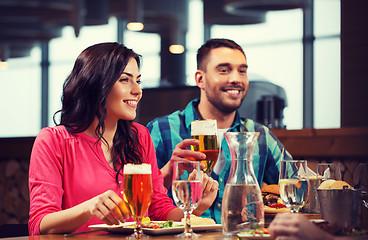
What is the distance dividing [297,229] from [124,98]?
118 cm

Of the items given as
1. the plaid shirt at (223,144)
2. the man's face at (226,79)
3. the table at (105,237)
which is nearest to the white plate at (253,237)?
the table at (105,237)

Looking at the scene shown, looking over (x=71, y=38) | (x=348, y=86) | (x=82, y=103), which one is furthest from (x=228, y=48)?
(x=71, y=38)

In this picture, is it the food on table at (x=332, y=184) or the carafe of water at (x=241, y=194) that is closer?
the carafe of water at (x=241, y=194)

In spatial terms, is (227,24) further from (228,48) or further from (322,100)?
(228,48)

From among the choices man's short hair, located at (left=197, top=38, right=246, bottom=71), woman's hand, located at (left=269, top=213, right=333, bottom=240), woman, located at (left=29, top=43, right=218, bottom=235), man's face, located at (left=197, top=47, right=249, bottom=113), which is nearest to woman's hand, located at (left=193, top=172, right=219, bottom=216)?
woman, located at (left=29, top=43, right=218, bottom=235)

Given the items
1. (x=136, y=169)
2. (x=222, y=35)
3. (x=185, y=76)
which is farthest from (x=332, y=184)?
(x=222, y=35)

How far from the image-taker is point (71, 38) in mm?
10867

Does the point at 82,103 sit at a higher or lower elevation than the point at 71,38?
lower

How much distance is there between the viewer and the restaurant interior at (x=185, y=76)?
3.46 m

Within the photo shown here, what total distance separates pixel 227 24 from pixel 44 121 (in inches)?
170

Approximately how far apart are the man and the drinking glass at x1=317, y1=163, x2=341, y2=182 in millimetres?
1070

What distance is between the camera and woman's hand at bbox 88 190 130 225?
4.69 feet

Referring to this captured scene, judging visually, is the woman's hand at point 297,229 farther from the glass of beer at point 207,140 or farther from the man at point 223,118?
the man at point 223,118

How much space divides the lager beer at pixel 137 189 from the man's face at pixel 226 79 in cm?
165
